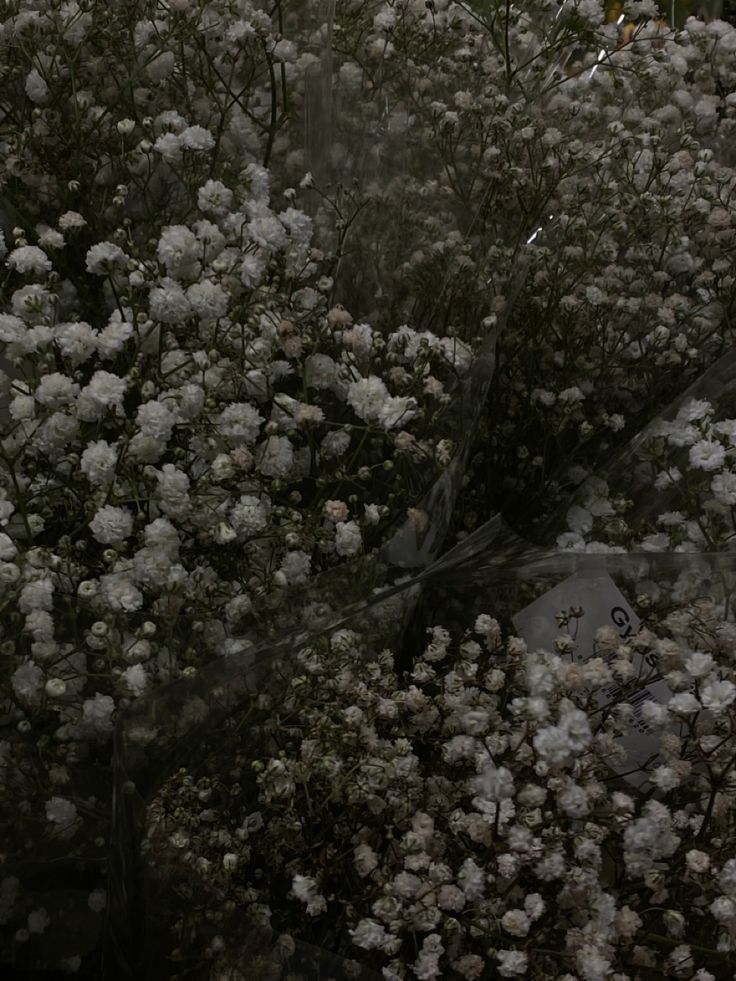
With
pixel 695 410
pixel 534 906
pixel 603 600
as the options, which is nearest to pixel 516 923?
pixel 534 906

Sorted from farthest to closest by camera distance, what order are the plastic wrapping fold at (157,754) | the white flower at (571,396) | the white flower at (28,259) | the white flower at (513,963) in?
the white flower at (571,396), the white flower at (28,259), the plastic wrapping fold at (157,754), the white flower at (513,963)

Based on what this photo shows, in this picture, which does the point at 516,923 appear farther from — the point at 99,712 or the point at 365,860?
the point at 99,712

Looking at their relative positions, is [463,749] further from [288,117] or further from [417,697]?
[288,117]

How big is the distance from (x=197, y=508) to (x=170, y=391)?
122 millimetres

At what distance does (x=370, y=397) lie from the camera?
46.1 inches

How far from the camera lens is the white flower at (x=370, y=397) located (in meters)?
1.17

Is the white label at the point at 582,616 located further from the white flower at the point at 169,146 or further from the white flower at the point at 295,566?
the white flower at the point at 169,146

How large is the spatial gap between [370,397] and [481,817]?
1.47ft

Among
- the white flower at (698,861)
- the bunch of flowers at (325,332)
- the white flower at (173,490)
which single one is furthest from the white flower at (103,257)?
the white flower at (698,861)

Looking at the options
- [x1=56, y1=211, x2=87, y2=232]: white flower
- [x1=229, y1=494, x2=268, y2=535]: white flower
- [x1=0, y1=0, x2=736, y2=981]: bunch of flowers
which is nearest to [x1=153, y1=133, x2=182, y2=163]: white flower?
[x1=0, y1=0, x2=736, y2=981]: bunch of flowers

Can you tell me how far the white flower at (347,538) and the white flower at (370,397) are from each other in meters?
0.12

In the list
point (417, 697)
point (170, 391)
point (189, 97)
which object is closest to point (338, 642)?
point (417, 697)

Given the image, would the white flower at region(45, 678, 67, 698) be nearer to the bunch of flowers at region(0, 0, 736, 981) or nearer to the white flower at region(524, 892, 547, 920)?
the bunch of flowers at region(0, 0, 736, 981)

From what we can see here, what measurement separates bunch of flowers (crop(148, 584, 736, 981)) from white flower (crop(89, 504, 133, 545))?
0.68 feet
